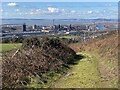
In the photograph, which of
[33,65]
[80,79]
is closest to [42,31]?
[33,65]

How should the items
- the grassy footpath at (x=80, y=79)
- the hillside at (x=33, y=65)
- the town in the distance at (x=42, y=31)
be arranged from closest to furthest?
the hillside at (x=33, y=65)
the grassy footpath at (x=80, y=79)
the town in the distance at (x=42, y=31)

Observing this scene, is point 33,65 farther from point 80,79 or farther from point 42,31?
point 42,31

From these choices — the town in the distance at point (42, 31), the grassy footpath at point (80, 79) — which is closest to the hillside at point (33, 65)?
the grassy footpath at point (80, 79)

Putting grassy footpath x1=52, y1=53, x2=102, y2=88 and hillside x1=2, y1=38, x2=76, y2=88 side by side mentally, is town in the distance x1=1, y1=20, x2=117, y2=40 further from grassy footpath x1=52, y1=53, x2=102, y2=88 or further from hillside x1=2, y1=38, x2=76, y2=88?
grassy footpath x1=52, y1=53, x2=102, y2=88

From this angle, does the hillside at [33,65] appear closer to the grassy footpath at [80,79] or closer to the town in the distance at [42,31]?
the grassy footpath at [80,79]

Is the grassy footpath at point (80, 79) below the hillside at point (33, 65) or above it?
below

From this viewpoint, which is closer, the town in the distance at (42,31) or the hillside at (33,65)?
the hillside at (33,65)

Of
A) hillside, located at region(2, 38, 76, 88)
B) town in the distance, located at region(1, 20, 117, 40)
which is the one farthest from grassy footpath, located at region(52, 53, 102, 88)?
town in the distance, located at region(1, 20, 117, 40)

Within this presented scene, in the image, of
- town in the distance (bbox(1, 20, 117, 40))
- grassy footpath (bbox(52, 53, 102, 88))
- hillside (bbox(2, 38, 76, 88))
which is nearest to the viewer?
hillside (bbox(2, 38, 76, 88))
